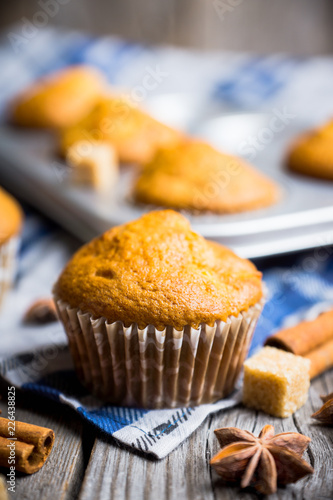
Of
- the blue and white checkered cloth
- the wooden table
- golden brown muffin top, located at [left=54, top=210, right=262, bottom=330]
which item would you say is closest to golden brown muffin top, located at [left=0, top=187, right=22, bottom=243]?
the blue and white checkered cloth

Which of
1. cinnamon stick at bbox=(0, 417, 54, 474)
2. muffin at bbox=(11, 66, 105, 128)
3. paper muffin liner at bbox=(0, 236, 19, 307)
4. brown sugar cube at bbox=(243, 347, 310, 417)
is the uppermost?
brown sugar cube at bbox=(243, 347, 310, 417)

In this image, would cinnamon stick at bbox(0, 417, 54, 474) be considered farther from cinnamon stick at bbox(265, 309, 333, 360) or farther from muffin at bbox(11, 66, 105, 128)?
muffin at bbox(11, 66, 105, 128)

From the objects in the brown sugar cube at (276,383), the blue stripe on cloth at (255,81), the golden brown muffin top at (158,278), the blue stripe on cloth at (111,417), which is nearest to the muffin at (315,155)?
the blue stripe on cloth at (255,81)

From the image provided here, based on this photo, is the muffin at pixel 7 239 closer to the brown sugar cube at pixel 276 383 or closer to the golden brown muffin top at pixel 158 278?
the golden brown muffin top at pixel 158 278

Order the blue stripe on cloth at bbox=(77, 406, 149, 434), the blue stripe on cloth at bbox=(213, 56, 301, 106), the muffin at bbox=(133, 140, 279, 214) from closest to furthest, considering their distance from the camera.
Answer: the blue stripe on cloth at bbox=(77, 406, 149, 434) → the muffin at bbox=(133, 140, 279, 214) → the blue stripe on cloth at bbox=(213, 56, 301, 106)

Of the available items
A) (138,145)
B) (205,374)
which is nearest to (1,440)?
(205,374)

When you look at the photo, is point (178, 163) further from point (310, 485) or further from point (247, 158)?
point (310, 485)
